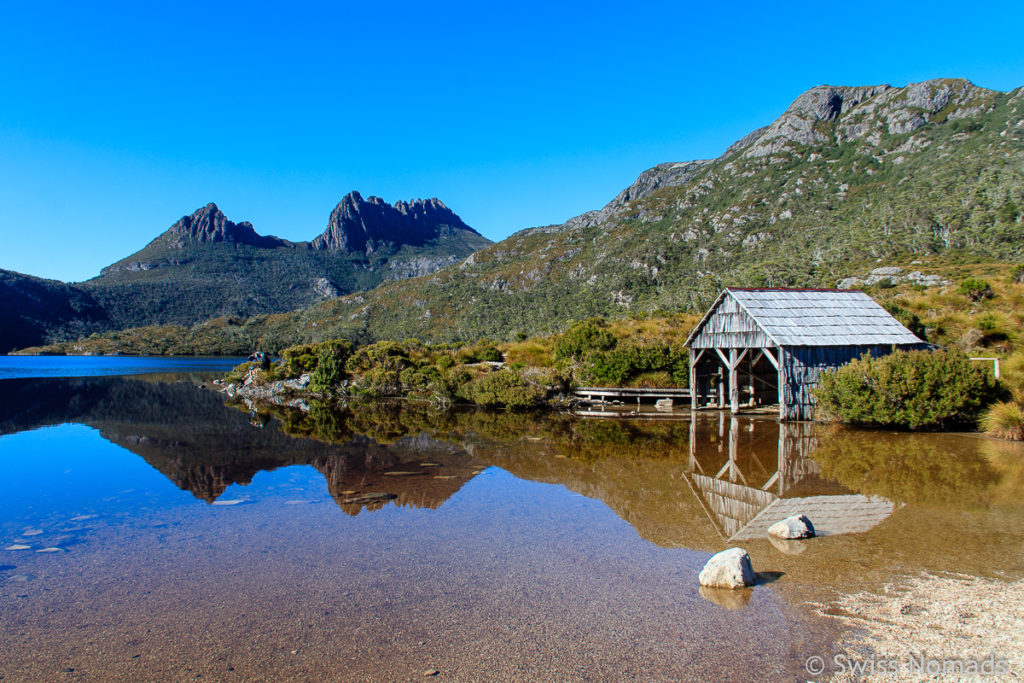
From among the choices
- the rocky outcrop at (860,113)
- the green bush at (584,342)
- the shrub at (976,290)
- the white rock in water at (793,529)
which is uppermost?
the rocky outcrop at (860,113)

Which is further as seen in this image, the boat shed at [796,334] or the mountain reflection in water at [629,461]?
the boat shed at [796,334]

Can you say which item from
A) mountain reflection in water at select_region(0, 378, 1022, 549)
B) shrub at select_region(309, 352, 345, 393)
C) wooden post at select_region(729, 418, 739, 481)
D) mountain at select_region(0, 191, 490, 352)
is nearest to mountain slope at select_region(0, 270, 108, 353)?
mountain at select_region(0, 191, 490, 352)

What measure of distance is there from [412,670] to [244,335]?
130 m

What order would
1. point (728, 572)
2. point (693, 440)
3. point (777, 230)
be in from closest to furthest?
1. point (728, 572)
2. point (693, 440)
3. point (777, 230)

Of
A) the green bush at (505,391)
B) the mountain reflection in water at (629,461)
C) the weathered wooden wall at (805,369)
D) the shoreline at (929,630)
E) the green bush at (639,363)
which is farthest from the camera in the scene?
the green bush at (639,363)

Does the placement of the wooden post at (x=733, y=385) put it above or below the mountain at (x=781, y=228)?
below

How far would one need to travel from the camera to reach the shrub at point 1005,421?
13820 millimetres

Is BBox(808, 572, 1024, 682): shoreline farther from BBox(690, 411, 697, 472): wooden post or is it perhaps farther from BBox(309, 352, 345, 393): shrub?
BBox(309, 352, 345, 393): shrub

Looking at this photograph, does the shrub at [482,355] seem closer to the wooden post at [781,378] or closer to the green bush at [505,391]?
the green bush at [505,391]

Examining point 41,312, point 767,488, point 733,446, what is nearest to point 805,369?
point 733,446

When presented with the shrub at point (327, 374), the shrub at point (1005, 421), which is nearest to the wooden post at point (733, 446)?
the shrub at point (1005, 421)

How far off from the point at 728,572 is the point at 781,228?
7122 centimetres

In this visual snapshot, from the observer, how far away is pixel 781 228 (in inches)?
2680

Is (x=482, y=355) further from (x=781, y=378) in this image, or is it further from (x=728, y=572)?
(x=728, y=572)
